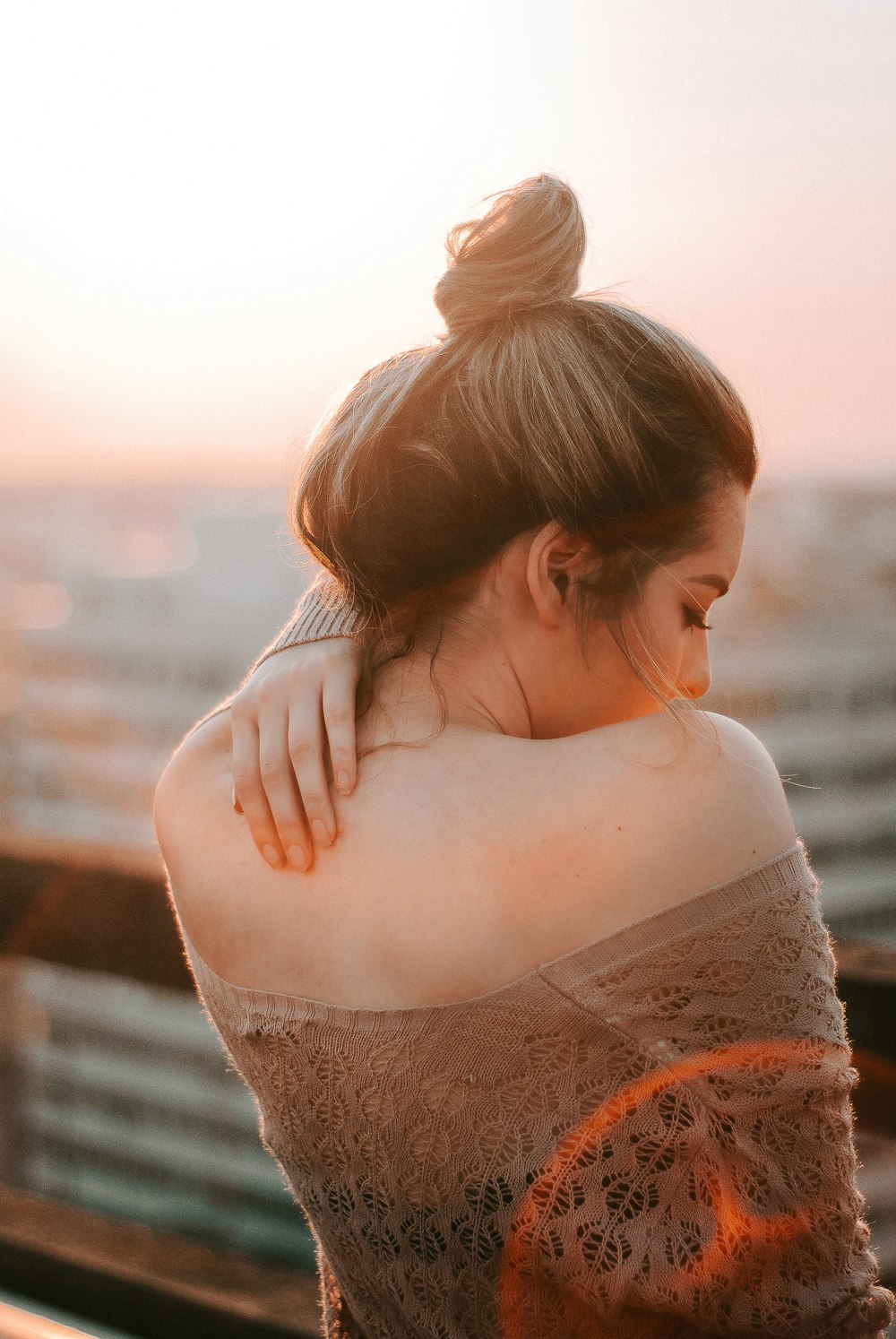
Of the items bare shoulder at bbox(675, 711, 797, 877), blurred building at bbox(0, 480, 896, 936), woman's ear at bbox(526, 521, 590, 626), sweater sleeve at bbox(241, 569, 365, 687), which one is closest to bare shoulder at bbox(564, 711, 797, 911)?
bare shoulder at bbox(675, 711, 797, 877)

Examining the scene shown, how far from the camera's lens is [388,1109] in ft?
2.54

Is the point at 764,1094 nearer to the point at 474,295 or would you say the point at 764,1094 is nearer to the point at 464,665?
the point at 464,665

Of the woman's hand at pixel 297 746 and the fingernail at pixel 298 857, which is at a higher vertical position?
the woman's hand at pixel 297 746

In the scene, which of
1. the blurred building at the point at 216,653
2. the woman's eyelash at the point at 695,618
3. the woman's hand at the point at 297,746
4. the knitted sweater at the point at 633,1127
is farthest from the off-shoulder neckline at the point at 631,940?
the blurred building at the point at 216,653

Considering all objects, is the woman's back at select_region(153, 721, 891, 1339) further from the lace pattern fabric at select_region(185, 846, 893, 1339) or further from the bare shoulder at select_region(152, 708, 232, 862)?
the bare shoulder at select_region(152, 708, 232, 862)

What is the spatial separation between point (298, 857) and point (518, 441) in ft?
1.13

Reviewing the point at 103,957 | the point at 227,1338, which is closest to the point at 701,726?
the point at 103,957

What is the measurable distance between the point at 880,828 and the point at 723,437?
60.0 meters

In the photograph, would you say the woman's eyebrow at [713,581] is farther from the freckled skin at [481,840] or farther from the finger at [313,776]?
the finger at [313,776]

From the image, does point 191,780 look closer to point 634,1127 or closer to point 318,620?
point 318,620

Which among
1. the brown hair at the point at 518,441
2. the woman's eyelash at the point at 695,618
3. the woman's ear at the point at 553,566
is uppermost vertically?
the brown hair at the point at 518,441

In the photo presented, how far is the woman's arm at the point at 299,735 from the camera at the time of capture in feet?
2.57

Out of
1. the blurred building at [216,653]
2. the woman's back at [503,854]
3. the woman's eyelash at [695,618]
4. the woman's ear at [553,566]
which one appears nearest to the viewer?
the woman's back at [503,854]

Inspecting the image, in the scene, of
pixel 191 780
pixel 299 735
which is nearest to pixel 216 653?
pixel 191 780
